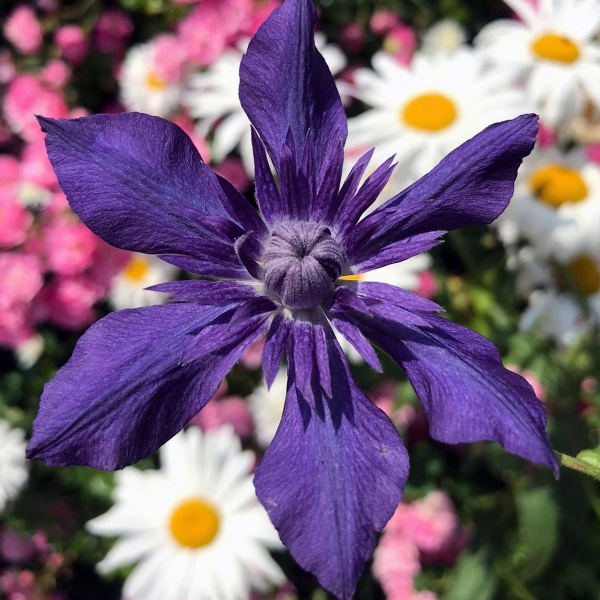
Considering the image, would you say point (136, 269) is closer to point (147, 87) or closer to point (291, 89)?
point (147, 87)

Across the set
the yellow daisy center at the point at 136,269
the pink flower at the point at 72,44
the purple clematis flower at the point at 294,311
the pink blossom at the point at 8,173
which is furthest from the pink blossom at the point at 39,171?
the purple clematis flower at the point at 294,311

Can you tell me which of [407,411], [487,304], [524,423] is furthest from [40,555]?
[524,423]

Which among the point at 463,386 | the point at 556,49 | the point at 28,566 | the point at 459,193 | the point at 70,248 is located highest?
the point at 459,193

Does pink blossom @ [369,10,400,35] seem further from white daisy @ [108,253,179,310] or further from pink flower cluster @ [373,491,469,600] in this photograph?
pink flower cluster @ [373,491,469,600]

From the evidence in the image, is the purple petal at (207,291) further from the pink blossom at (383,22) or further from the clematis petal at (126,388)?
the pink blossom at (383,22)

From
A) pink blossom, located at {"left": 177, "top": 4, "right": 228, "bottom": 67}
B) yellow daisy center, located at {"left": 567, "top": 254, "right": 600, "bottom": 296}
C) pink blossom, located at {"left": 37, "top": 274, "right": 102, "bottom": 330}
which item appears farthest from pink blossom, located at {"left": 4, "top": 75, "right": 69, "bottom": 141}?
yellow daisy center, located at {"left": 567, "top": 254, "right": 600, "bottom": 296}

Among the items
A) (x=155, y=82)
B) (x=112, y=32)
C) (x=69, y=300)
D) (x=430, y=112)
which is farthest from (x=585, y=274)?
(x=112, y=32)
